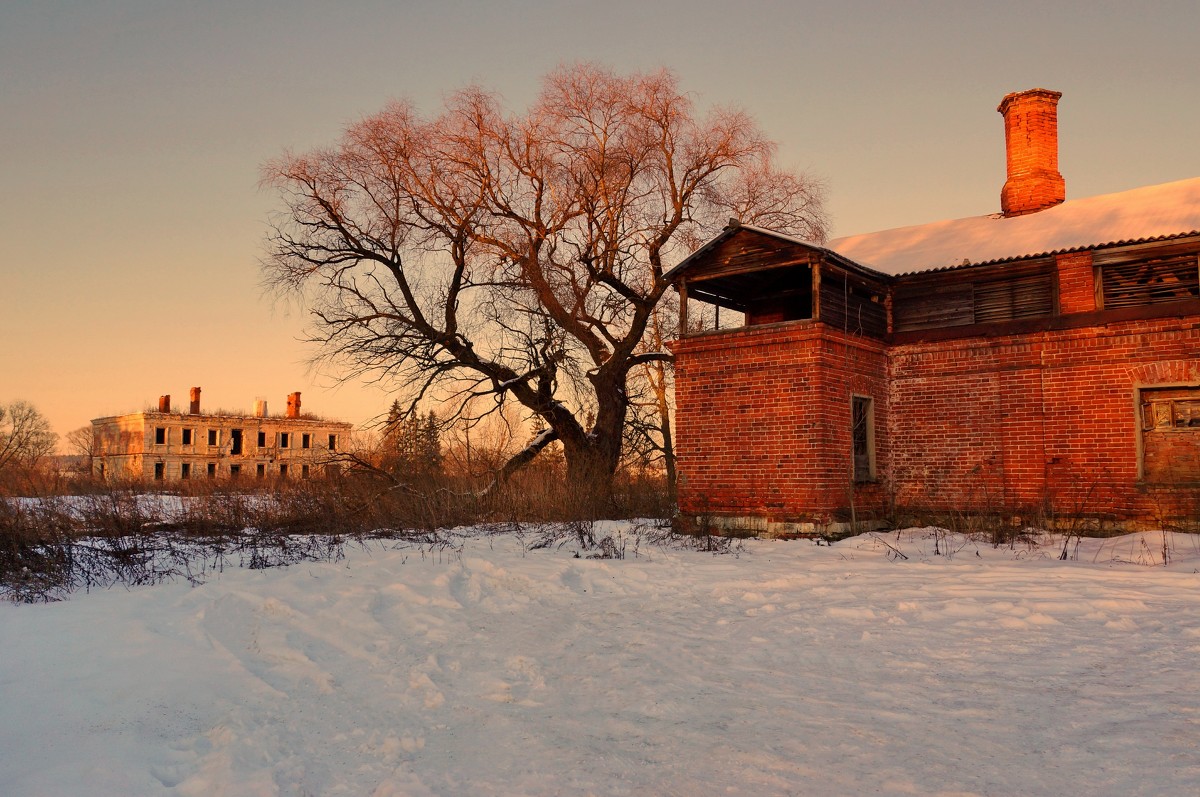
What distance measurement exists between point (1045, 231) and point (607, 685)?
13.4 m

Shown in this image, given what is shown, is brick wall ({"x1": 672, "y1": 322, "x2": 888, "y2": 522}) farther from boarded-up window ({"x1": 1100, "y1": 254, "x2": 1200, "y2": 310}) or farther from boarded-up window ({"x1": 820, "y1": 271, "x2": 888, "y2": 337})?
boarded-up window ({"x1": 1100, "y1": 254, "x2": 1200, "y2": 310})

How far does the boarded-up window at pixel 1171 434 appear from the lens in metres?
12.8

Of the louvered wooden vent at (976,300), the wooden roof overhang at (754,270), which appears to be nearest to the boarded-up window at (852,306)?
the wooden roof overhang at (754,270)

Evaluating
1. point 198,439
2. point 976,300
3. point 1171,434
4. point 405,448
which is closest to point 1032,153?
point 976,300

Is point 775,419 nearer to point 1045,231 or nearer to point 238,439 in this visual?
point 1045,231

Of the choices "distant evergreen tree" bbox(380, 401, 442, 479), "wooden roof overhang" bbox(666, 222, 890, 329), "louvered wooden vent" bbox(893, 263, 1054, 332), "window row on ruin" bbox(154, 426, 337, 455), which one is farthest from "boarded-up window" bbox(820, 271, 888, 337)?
"window row on ruin" bbox(154, 426, 337, 455)

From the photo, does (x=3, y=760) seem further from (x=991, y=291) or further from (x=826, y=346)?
(x=991, y=291)

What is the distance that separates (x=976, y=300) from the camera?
14984mm

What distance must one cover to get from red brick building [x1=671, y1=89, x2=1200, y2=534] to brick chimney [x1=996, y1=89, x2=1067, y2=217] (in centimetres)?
126

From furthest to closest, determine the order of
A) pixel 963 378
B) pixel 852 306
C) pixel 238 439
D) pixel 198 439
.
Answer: pixel 238 439, pixel 198 439, pixel 852 306, pixel 963 378

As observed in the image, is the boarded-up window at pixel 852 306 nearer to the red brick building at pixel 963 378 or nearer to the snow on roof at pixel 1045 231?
the red brick building at pixel 963 378

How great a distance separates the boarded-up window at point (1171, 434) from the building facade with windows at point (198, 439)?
168 ft

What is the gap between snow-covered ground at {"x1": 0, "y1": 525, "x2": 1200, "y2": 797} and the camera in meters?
4.01

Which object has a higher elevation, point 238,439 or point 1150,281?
point 238,439
